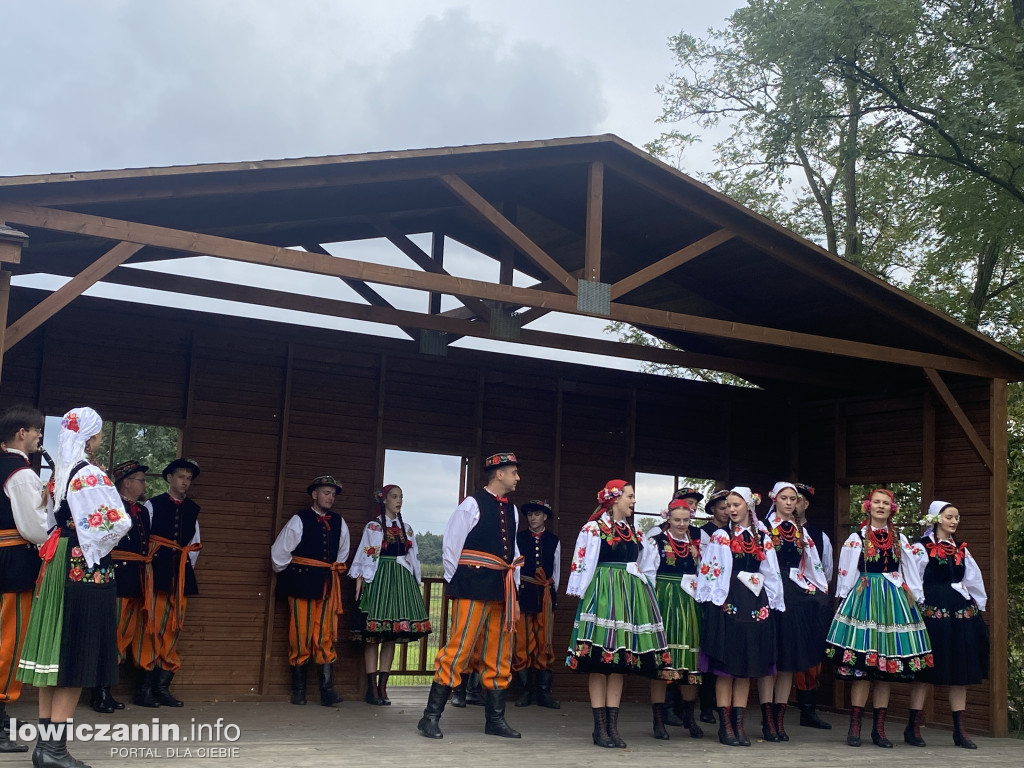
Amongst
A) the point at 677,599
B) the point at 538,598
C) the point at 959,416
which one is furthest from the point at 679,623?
the point at 959,416

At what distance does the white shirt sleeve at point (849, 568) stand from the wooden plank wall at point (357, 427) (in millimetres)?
1685

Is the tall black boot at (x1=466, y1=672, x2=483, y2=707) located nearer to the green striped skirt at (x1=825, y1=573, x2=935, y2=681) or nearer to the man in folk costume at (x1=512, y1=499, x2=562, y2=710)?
the man in folk costume at (x1=512, y1=499, x2=562, y2=710)

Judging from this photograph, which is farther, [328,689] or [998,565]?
[998,565]

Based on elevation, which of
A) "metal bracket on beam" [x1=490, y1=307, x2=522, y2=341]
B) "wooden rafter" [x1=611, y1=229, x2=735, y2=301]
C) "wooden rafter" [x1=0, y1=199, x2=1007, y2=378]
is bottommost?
"wooden rafter" [x1=0, y1=199, x2=1007, y2=378]

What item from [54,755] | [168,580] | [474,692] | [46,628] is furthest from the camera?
[474,692]

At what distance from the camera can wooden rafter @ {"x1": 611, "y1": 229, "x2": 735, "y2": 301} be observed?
6883 millimetres

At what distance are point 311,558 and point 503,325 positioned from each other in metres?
2.26

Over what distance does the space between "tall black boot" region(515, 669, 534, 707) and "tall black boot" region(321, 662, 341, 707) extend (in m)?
1.54

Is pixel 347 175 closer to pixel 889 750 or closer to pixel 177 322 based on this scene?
pixel 177 322

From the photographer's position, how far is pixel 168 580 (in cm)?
758

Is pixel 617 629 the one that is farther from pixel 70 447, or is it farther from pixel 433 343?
pixel 433 343

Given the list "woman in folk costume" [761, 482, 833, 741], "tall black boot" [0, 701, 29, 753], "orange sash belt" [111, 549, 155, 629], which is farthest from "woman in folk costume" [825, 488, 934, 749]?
"tall black boot" [0, 701, 29, 753]

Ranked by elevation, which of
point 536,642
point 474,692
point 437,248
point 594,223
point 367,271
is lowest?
point 474,692

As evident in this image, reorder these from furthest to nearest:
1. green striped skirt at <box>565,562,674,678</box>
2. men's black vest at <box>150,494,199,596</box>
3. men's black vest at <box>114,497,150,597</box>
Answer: men's black vest at <box>150,494,199,596</box>, men's black vest at <box>114,497,150,597</box>, green striped skirt at <box>565,562,674,678</box>
